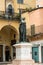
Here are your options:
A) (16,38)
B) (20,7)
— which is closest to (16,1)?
(20,7)

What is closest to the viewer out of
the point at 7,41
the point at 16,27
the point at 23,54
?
the point at 23,54

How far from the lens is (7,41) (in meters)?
51.7

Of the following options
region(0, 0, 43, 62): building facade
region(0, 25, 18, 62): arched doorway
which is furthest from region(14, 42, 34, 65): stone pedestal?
region(0, 25, 18, 62): arched doorway

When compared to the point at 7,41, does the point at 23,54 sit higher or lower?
higher

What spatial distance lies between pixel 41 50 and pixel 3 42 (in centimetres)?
927

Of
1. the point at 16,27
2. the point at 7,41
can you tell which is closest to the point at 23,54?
the point at 16,27

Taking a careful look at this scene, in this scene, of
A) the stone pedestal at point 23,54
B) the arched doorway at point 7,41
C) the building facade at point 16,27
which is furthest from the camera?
the arched doorway at point 7,41

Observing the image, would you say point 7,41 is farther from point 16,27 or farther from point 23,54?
point 23,54

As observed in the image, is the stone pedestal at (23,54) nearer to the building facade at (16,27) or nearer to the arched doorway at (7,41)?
the building facade at (16,27)

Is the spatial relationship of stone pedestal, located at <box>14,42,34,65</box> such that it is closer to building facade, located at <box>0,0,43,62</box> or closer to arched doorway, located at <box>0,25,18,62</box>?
building facade, located at <box>0,0,43,62</box>

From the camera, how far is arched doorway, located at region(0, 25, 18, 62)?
50.7 meters

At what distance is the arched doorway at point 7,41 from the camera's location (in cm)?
5072

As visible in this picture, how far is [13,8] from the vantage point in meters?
51.9

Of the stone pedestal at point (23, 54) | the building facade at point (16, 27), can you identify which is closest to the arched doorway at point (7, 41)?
the building facade at point (16, 27)
